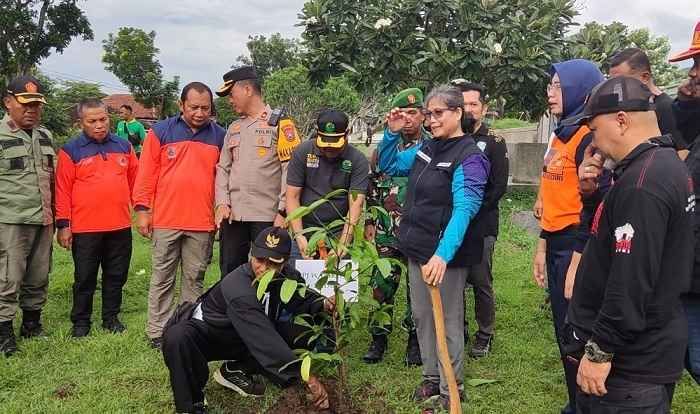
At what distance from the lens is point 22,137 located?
4.40 meters

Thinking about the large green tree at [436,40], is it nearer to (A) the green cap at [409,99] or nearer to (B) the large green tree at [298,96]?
(A) the green cap at [409,99]

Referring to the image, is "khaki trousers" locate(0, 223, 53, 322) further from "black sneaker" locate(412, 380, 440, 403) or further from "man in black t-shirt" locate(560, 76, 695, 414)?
"man in black t-shirt" locate(560, 76, 695, 414)

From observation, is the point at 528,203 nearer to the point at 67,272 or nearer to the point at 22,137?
the point at 67,272

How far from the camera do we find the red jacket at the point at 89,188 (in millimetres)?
4645

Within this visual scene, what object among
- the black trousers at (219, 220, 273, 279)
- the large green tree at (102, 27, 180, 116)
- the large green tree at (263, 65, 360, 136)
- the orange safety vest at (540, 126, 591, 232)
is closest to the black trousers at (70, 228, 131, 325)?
the black trousers at (219, 220, 273, 279)

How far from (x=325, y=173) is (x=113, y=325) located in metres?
2.37

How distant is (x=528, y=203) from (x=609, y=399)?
27.4 ft

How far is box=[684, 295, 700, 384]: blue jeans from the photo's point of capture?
99.5 inches

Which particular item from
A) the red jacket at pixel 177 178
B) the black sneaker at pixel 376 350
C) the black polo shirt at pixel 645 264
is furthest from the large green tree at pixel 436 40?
the black polo shirt at pixel 645 264

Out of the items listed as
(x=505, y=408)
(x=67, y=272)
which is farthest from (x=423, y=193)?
(x=67, y=272)

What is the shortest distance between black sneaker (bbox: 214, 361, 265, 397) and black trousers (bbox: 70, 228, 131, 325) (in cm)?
168

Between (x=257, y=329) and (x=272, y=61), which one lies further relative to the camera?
(x=272, y=61)

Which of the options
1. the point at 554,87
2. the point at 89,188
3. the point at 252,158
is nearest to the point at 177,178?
the point at 252,158

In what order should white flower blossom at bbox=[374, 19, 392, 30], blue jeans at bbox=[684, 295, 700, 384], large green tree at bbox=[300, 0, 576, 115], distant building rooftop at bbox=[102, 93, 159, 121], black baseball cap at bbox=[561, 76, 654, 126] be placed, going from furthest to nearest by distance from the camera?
distant building rooftop at bbox=[102, 93, 159, 121] < large green tree at bbox=[300, 0, 576, 115] < white flower blossom at bbox=[374, 19, 392, 30] < blue jeans at bbox=[684, 295, 700, 384] < black baseball cap at bbox=[561, 76, 654, 126]
